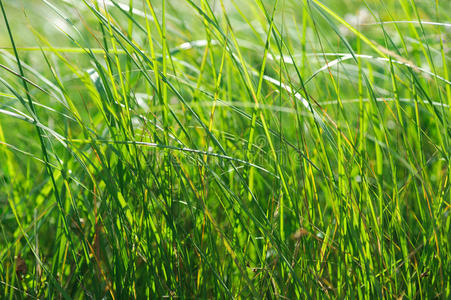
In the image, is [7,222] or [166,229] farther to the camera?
A: [7,222]

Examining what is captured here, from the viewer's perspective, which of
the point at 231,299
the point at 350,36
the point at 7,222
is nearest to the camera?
the point at 231,299

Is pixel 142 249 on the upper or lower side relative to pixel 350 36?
lower

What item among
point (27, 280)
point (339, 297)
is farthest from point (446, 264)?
point (27, 280)

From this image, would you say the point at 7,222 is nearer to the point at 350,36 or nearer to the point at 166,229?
the point at 166,229

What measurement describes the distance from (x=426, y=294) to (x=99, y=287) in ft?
1.99

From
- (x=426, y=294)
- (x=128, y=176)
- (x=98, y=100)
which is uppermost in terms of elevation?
(x=98, y=100)

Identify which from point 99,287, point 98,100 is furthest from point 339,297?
point 98,100

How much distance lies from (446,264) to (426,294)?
0.22 ft

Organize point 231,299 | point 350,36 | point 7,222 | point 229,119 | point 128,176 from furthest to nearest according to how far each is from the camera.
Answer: point 350,36 → point 229,119 → point 7,222 → point 128,176 → point 231,299

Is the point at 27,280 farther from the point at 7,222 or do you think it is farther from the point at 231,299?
the point at 231,299

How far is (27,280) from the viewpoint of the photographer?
894mm

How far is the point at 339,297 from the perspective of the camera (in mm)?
771

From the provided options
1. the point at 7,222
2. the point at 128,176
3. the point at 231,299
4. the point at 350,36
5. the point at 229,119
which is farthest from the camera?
the point at 350,36

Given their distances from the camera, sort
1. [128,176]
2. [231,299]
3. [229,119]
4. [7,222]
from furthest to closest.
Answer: [229,119] → [7,222] → [128,176] → [231,299]
